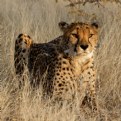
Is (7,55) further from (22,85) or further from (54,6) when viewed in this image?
(54,6)

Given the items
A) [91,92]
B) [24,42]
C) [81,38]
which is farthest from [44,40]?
[81,38]

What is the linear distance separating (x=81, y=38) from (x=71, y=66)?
0.32m

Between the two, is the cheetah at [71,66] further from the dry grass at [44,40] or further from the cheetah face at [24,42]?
the cheetah face at [24,42]

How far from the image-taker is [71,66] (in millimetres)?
4449

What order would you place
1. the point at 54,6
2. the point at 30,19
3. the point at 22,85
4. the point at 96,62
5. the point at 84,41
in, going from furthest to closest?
the point at 54,6 → the point at 30,19 → the point at 96,62 → the point at 22,85 → the point at 84,41

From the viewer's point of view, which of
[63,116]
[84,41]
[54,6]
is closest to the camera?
[63,116]

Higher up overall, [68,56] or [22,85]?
[68,56]

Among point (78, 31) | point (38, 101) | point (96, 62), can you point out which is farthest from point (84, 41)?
point (96, 62)

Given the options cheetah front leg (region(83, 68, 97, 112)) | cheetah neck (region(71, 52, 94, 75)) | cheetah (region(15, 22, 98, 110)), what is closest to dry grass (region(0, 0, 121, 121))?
cheetah front leg (region(83, 68, 97, 112))

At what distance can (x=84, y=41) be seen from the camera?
13.8 ft

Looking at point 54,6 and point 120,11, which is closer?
point 120,11

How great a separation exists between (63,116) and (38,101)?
30cm

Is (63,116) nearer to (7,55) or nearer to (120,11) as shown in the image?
(7,55)

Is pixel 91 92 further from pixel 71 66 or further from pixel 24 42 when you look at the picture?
pixel 24 42
